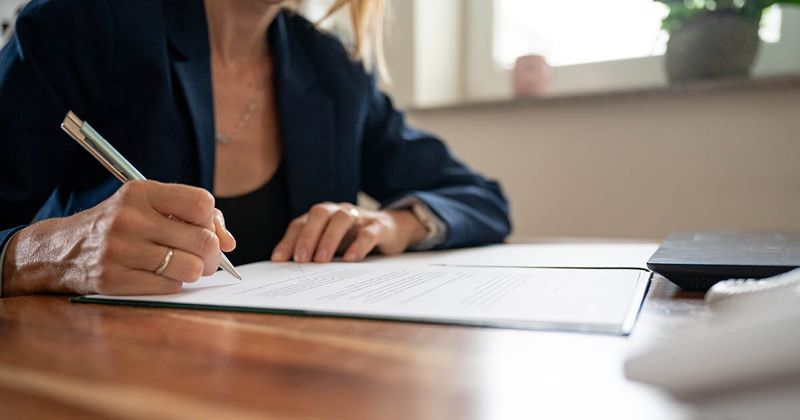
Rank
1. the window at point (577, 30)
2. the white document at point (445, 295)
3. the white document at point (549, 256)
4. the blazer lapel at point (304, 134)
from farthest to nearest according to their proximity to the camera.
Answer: the window at point (577, 30) → the blazer lapel at point (304, 134) → the white document at point (549, 256) → the white document at point (445, 295)

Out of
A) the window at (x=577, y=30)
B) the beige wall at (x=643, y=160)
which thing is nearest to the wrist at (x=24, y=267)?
the beige wall at (x=643, y=160)

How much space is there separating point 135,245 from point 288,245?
25 centimetres

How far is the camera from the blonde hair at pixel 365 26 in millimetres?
1086

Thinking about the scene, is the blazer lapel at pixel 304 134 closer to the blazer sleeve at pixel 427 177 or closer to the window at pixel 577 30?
the blazer sleeve at pixel 427 177

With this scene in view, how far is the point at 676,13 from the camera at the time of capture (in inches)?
49.4

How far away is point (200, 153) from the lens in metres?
0.79

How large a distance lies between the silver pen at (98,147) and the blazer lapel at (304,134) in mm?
410

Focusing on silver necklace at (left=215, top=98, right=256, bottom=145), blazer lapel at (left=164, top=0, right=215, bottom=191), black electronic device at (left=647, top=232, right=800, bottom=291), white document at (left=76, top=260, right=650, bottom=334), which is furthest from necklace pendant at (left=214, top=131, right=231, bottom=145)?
black electronic device at (left=647, top=232, right=800, bottom=291)

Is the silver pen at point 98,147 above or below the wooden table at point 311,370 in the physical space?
above

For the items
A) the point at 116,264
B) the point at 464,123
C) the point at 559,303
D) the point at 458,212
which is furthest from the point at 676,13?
the point at 116,264

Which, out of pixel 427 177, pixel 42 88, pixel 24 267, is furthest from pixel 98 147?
pixel 427 177

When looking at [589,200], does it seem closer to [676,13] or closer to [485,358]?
[676,13]

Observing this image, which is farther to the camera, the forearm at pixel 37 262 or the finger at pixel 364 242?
the finger at pixel 364 242

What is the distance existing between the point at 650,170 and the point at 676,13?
0.32 meters
